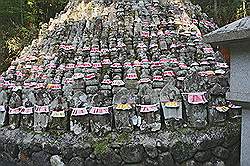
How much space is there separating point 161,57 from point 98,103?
1477 millimetres

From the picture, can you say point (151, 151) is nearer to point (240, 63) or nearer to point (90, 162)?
point (90, 162)

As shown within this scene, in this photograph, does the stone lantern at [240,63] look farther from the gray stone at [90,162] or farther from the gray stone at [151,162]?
the gray stone at [90,162]

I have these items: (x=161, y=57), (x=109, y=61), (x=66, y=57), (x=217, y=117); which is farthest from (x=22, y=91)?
(x=217, y=117)

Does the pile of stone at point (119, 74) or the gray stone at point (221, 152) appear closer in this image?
the gray stone at point (221, 152)

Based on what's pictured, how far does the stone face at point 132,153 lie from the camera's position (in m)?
4.46

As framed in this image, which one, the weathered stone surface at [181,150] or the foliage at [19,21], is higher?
the foliage at [19,21]

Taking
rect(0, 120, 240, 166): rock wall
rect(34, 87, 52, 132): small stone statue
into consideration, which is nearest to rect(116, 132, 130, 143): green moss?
rect(0, 120, 240, 166): rock wall

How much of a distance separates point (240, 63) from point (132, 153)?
5.95ft

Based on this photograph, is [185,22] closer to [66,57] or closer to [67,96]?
[66,57]

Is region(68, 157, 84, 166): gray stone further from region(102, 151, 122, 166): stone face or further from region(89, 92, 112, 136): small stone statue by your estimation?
region(89, 92, 112, 136): small stone statue

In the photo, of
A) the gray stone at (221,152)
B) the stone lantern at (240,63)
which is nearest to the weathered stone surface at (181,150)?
the gray stone at (221,152)

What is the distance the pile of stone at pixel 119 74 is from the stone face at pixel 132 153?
0.33 meters

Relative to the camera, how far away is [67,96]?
5270 mm

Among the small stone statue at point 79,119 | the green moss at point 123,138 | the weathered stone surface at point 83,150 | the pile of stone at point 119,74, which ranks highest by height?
the pile of stone at point 119,74
